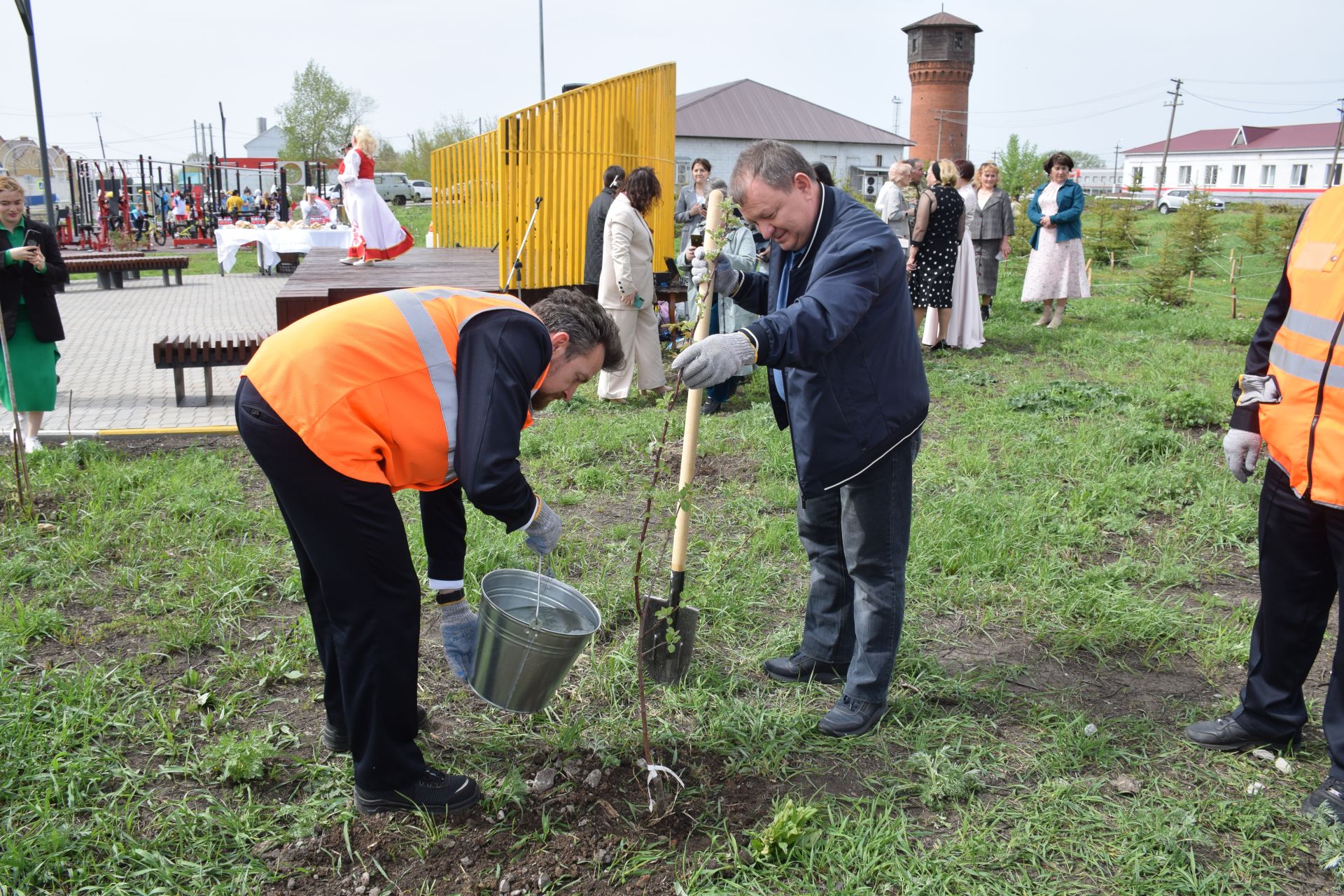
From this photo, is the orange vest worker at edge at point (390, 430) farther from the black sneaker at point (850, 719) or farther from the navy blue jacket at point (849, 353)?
the black sneaker at point (850, 719)

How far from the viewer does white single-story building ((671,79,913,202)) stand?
51.7m

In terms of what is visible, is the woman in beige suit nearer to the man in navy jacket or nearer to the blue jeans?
the blue jeans

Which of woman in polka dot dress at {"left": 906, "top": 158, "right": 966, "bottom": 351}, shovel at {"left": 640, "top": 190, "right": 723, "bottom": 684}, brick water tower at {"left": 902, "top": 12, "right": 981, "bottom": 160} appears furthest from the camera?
brick water tower at {"left": 902, "top": 12, "right": 981, "bottom": 160}

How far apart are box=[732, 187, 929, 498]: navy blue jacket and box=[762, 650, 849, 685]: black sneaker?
80 centimetres

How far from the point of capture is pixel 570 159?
9.12 m

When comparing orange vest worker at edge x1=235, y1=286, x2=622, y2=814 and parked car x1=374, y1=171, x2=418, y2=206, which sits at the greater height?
parked car x1=374, y1=171, x2=418, y2=206

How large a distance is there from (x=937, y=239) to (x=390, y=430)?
766 cm

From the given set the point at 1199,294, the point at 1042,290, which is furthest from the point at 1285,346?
the point at 1199,294

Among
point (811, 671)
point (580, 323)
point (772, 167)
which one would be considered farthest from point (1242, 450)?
point (580, 323)

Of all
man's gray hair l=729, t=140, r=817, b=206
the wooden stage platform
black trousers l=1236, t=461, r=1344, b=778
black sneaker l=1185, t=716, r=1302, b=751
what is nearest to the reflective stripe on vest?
man's gray hair l=729, t=140, r=817, b=206

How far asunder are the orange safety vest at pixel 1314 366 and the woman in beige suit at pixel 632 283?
463 cm

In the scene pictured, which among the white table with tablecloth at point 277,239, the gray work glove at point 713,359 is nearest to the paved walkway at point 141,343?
the white table with tablecloth at point 277,239

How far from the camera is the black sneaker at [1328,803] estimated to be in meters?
2.66

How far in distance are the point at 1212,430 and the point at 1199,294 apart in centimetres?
996
